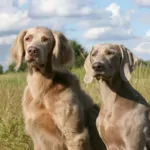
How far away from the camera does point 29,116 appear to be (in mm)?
5785

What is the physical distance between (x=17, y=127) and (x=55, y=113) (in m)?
1.89

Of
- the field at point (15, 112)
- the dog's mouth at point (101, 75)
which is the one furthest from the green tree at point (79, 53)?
the dog's mouth at point (101, 75)

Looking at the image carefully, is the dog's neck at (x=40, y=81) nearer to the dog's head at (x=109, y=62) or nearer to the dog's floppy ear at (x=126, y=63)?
the dog's head at (x=109, y=62)

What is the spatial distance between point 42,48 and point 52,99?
61cm

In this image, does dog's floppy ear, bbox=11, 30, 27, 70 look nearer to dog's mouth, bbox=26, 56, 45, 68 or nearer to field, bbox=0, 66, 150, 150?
dog's mouth, bbox=26, 56, 45, 68

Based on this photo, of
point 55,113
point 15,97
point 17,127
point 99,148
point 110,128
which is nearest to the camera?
point 110,128

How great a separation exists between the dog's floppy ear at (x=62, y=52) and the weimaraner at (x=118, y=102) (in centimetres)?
55

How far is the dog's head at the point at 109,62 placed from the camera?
4.93 meters

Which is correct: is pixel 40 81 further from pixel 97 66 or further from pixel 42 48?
pixel 97 66

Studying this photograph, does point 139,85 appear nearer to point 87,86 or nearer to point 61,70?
point 87,86

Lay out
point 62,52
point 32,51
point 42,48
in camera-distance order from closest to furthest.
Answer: point 32,51, point 42,48, point 62,52

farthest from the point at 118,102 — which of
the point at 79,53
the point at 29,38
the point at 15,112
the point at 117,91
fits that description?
the point at 79,53

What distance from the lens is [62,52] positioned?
19.1 feet

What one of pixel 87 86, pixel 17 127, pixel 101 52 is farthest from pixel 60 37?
pixel 87 86
